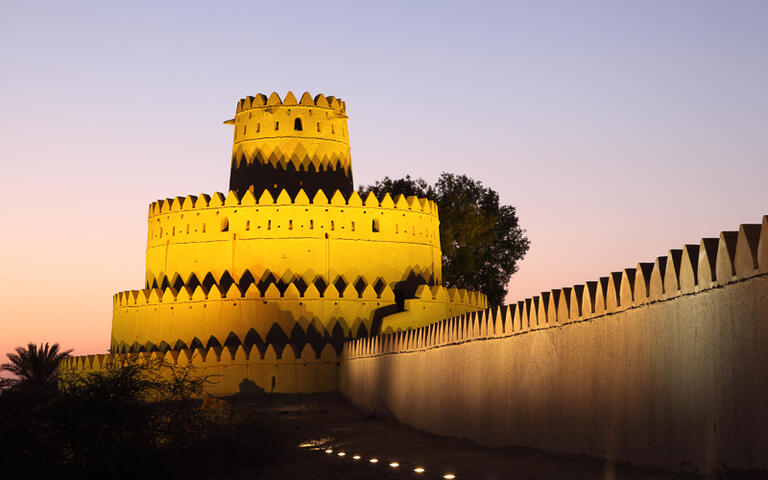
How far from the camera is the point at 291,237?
113 feet

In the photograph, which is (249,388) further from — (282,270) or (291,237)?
(291,237)

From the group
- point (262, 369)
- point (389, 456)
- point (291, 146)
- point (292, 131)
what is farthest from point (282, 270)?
point (389, 456)

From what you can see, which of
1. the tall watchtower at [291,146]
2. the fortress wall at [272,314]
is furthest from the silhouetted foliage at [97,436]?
the tall watchtower at [291,146]

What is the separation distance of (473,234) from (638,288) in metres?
34.0

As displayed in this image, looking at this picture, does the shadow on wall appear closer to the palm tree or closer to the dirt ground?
the dirt ground

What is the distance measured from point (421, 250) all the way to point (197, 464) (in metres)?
20.1

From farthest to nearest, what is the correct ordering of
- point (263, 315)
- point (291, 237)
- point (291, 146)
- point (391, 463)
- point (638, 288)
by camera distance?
point (291, 146) < point (291, 237) < point (263, 315) < point (391, 463) < point (638, 288)

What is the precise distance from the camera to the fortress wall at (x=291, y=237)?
114 feet

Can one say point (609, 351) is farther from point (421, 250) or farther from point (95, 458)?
point (421, 250)

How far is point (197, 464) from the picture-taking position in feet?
56.3

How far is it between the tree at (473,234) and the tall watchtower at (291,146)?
9.24 meters

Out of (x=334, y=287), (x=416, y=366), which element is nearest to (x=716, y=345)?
(x=416, y=366)

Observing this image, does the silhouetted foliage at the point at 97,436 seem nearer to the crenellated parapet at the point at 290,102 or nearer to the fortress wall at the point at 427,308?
the fortress wall at the point at 427,308

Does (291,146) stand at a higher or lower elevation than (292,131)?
lower
